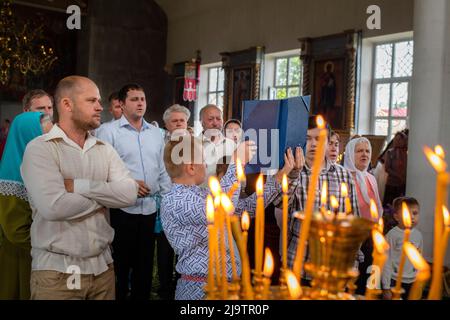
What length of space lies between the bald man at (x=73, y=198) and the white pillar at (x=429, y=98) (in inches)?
166

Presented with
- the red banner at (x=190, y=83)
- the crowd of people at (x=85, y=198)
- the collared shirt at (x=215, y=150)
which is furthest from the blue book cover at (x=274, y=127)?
the red banner at (x=190, y=83)

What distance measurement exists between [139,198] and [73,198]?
5.67 ft

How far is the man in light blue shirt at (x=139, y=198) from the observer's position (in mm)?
4352

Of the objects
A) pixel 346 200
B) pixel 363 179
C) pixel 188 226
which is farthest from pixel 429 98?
pixel 346 200

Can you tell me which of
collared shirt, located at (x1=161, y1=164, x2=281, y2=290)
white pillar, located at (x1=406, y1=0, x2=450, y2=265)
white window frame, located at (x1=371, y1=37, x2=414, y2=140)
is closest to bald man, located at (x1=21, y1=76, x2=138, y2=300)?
collared shirt, located at (x1=161, y1=164, x2=281, y2=290)

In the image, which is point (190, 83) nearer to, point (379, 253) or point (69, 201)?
point (69, 201)

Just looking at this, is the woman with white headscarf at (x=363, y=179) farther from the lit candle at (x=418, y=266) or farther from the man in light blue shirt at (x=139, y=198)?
the lit candle at (x=418, y=266)

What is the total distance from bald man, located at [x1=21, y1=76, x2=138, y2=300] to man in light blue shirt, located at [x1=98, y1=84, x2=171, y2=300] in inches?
55.9

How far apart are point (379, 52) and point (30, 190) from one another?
10783mm

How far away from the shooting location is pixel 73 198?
8.57 feet

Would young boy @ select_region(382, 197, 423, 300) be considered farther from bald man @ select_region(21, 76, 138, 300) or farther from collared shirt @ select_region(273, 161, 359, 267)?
bald man @ select_region(21, 76, 138, 300)
